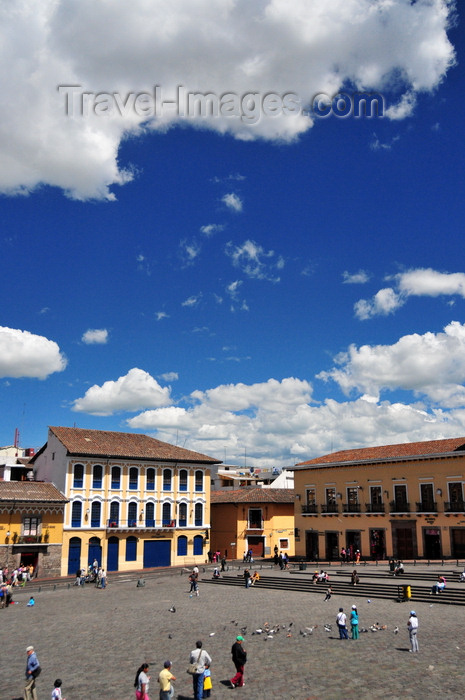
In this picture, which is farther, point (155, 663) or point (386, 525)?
point (386, 525)

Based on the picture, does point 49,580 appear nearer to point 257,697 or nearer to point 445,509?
point 445,509

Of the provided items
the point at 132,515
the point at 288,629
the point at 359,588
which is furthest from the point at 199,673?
the point at 132,515

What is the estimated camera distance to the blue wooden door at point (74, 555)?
1921 inches

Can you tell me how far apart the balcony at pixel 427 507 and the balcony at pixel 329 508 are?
7774 mm

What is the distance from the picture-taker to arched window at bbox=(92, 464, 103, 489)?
170ft

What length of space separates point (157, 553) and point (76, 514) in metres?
8.91

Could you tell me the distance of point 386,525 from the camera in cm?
4672

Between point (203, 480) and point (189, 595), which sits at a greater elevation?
point (203, 480)

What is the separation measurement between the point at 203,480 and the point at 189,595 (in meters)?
21.9

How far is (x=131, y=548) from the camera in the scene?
52.7m

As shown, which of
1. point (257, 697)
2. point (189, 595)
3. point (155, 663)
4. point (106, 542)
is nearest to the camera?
point (257, 697)

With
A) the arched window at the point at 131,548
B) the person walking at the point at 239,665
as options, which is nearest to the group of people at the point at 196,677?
the person walking at the point at 239,665

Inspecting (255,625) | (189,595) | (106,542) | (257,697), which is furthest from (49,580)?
(257,697)

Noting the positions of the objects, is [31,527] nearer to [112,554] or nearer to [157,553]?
[112,554]
